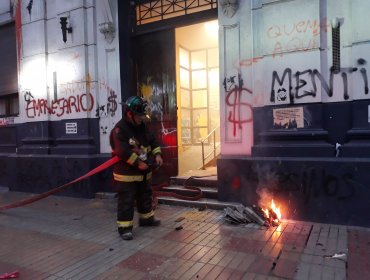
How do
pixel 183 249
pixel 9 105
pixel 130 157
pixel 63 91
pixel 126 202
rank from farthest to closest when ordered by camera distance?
pixel 9 105 → pixel 63 91 → pixel 126 202 → pixel 130 157 → pixel 183 249

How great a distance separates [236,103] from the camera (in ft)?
20.6

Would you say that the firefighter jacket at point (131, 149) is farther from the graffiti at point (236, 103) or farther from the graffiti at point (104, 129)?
the graffiti at point (104, 129)

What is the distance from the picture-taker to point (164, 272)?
3920 mm

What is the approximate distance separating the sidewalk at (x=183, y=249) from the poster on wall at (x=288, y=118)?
155 centimetres

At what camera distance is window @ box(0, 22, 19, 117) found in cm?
941

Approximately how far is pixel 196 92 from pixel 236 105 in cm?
369

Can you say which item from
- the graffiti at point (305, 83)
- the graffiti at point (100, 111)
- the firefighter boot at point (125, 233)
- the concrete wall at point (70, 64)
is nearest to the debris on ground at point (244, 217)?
the firefighter boot at point (125, 233)

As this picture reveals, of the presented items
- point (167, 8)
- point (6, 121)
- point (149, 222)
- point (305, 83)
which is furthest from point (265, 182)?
point (6, 121)

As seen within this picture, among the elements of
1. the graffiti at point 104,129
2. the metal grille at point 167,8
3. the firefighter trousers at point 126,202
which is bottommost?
the firefighter trousers at point 126,202

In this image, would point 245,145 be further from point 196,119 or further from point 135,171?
point 196,119

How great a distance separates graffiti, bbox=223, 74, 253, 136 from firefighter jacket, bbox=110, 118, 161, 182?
5.44 ft

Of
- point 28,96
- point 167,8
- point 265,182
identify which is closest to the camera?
point 265,182

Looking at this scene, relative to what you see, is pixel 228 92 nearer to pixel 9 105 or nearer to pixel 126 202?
pixel 126 202

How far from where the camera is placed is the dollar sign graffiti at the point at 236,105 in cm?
619
